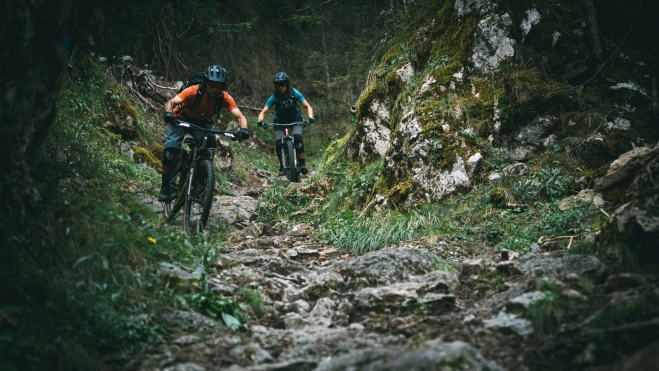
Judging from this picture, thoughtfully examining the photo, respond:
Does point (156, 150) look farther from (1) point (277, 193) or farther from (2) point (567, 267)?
(2) point (567, 267)

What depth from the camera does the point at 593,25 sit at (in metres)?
8.13

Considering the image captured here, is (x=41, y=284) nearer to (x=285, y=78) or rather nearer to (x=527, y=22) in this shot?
(x=285, y=78)

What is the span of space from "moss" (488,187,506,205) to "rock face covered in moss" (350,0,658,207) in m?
0.54

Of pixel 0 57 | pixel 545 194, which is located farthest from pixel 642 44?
pixel 0 57

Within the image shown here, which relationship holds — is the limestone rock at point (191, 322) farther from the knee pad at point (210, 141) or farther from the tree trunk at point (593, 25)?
the tree trunk at point (593, 25)

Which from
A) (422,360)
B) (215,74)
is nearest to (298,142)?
(215,74)

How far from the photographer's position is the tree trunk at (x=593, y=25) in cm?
802

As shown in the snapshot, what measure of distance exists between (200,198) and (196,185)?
0.71 ft

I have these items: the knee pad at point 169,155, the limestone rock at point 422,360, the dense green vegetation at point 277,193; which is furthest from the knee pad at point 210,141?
the limestone rock at point 422,360

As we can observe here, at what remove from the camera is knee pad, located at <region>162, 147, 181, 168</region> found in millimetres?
7203

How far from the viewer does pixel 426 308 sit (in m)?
3.94

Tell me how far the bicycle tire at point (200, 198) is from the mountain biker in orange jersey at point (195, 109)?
0.43m

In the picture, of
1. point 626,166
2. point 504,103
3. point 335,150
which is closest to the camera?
point 626,166

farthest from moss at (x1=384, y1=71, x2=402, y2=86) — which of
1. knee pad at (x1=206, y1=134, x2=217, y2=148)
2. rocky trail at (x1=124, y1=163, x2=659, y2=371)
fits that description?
rocky trail at (x1=124, y1=163, x2=659, y2=371)
